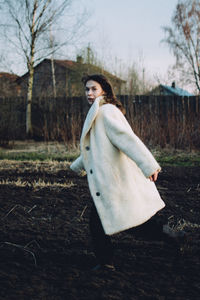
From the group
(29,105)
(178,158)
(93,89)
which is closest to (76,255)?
(93,89)

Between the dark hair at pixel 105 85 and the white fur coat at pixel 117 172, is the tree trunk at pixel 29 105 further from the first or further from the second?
the white fur coat at pixel 117 172

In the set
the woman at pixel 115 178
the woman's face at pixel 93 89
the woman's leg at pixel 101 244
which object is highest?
the woman's face at pixel 93 89

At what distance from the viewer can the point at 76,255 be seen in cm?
230

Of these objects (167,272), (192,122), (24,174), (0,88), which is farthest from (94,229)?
(0,88)

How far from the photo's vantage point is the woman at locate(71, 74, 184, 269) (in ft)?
6.35

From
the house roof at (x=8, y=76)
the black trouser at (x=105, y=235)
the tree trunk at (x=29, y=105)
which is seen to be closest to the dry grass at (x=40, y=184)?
the black trouser at (x=105, y=235)

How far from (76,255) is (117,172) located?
765 millimetres

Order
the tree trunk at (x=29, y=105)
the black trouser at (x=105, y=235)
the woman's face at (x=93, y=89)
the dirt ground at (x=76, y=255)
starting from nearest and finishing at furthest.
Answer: the dirt ground at (x=76, y=255)
the black trouser at (x=105, y=235)
the woman's face at (x=93, y=89)
the tree trunk at (x=29, y=105)

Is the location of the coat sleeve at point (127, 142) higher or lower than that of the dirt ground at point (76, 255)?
higher

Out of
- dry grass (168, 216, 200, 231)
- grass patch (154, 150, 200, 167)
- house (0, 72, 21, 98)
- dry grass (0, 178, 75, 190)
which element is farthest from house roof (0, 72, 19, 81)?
dry grass (168, 216, 200, 231)

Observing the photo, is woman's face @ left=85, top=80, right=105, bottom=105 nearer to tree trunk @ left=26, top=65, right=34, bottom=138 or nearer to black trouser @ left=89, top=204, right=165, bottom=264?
black trouser @ left=89, top=204, right=165, bottom=264

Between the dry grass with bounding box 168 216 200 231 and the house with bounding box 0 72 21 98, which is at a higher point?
the house with bounding box 0 72 21 98

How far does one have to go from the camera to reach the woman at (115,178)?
1936 millimetres

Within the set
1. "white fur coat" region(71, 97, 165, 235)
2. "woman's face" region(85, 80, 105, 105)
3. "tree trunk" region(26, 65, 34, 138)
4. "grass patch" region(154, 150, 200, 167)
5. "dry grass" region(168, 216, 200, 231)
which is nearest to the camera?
"white fur coat" region(71, 97, 165, 235)
